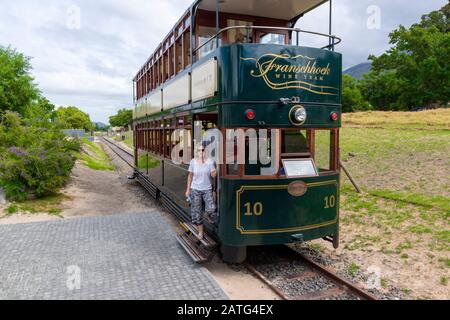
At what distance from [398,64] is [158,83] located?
1572 inches

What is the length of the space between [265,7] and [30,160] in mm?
7712

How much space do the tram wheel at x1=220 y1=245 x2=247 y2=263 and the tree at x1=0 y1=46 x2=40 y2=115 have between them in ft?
67.2

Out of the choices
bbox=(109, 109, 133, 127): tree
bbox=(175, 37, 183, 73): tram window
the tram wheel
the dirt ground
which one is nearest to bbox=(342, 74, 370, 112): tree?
the dirt ground

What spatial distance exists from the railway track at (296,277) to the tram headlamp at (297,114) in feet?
7.30

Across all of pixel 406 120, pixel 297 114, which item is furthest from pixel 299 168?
pixel 406 120

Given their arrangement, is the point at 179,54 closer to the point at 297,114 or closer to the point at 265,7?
the point at 265,7

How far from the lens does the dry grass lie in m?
20.6

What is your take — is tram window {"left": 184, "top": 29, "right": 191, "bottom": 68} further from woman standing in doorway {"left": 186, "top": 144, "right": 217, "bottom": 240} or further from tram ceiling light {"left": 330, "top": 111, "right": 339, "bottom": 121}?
tram ceiling light {"left": 330, "top": 111, "right": 339, "bottom": 121}

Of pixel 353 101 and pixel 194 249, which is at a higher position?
pixel 353 101

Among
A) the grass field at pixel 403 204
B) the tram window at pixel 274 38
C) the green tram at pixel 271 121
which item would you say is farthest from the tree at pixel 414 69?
the green tram at pixel 271 121

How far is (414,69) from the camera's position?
131 feet

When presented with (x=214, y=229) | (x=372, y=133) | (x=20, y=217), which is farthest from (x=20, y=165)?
(x=372, y=133)

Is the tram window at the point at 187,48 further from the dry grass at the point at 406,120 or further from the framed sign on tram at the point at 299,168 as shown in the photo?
the dry grass at the point at 406,120

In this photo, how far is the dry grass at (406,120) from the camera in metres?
20.6
